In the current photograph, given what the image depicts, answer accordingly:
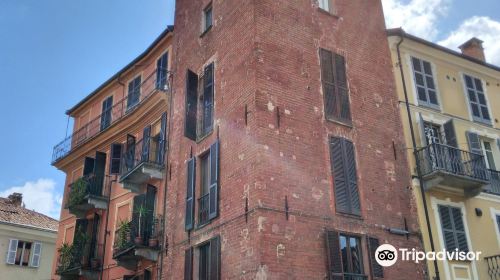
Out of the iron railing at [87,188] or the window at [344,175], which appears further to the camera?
the iron railing at [87,188]

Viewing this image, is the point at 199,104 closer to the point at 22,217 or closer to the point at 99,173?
the point at 99,173

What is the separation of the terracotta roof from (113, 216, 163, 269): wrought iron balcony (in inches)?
534

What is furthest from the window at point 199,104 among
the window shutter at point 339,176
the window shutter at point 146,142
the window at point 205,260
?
the window shutter at point 339,176

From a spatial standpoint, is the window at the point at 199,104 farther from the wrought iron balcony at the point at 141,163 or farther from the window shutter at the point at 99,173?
the window shutter at the point at 99,173

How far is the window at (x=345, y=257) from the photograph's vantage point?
1312 centimetres

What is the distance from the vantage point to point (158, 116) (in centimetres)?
2019

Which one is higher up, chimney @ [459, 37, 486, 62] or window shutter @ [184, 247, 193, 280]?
chimney @ [459, 37, 486, 62]

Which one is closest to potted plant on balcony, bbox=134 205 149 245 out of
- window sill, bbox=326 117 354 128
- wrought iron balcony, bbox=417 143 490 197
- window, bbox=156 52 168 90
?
window, bbox=156 52 168 90

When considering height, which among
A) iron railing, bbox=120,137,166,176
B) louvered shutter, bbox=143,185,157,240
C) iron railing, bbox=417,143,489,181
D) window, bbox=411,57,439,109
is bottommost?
louvered shutter, bbox=143,185,157,240

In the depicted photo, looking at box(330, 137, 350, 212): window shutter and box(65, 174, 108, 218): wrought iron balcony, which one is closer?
box(330, 137, 350, 212): window shutter

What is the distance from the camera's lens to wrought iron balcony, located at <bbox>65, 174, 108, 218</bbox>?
21438mm

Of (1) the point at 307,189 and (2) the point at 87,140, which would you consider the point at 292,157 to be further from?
(2) the point at 87,140

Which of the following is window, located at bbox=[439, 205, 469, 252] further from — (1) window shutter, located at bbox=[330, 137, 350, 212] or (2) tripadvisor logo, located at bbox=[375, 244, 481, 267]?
(1) window shutter, located at bbox=[330, 137, 350, 212]

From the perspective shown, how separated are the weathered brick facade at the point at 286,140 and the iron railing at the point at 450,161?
76cm
